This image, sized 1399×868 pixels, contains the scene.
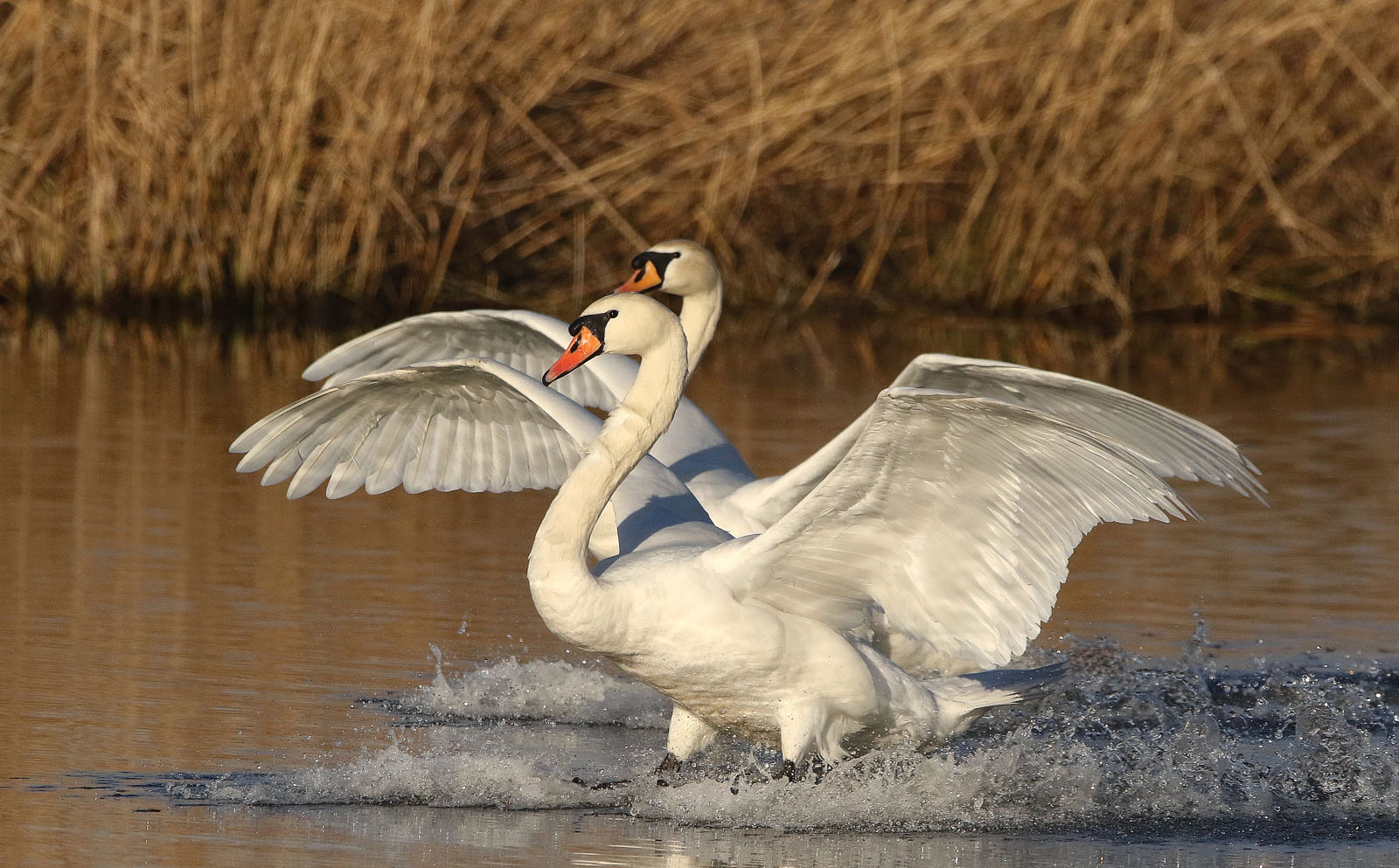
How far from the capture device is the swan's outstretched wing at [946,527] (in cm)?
534

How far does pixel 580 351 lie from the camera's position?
5633mm

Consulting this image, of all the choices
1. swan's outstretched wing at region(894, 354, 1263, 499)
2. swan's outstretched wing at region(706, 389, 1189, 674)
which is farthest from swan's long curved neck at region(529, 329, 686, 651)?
swan's outstretched wing at region(894, 354, 1263, 499)

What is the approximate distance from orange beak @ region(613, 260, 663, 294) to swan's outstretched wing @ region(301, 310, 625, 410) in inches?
10.7

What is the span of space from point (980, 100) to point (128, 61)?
18.2 ft

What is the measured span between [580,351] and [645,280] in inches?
83.3

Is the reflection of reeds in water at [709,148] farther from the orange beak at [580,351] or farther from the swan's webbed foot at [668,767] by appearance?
the swan's webbed foot at [668,767]

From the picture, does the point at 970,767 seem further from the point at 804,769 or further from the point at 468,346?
the point at 468,346

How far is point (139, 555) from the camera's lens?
25.8 ft

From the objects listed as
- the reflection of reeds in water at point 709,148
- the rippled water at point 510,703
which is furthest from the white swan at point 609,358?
the reflection of reeds in water at point 709,148

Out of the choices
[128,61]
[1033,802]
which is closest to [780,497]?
[1033,802]

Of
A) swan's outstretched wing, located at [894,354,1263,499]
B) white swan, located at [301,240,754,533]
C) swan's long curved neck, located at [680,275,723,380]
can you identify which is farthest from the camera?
swan's long curved neck, located at [680,275,723,380]

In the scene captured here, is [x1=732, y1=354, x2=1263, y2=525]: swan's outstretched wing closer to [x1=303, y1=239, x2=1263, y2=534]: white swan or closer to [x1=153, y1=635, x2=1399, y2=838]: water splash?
[x1=303, y1=239, x2=1263, y2=534]: white swan

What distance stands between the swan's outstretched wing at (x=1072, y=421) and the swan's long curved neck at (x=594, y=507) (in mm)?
495

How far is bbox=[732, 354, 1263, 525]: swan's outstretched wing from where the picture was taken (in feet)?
19.5
